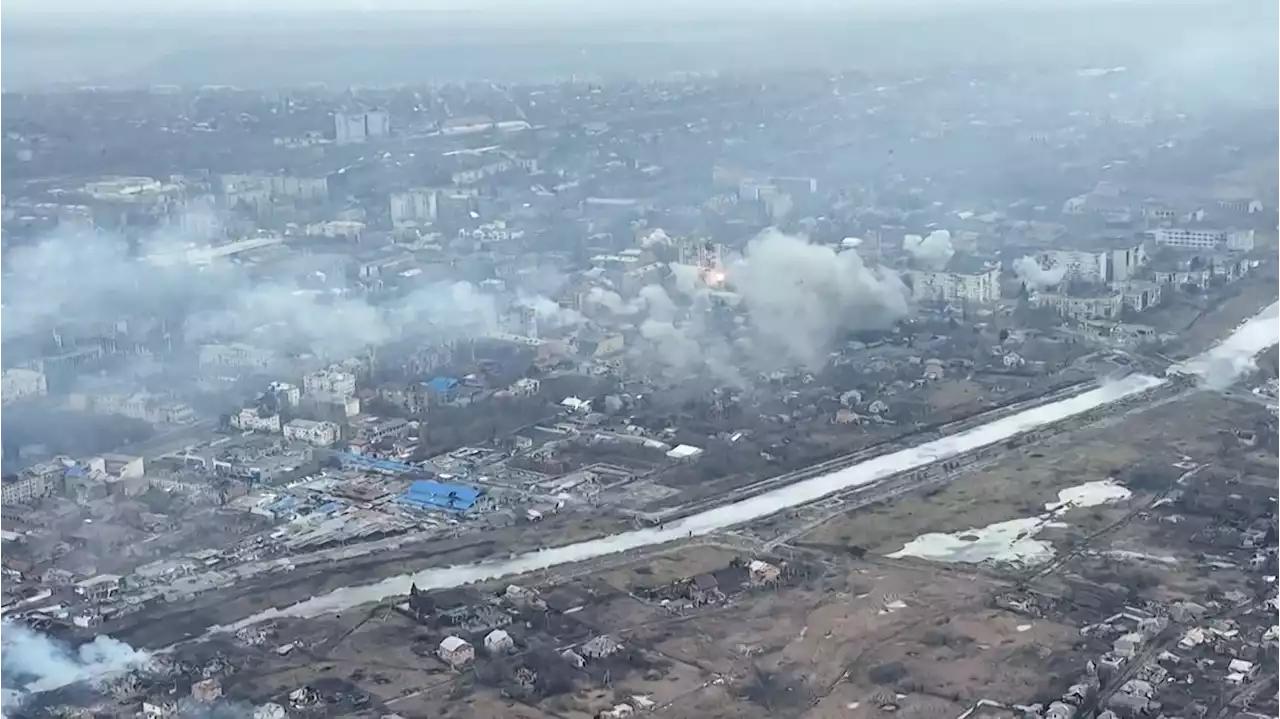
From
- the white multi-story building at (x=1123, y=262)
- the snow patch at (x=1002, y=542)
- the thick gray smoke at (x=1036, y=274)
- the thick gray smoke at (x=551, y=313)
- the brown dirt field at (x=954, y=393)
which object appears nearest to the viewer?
the snow patch at (x=1002, y=542)

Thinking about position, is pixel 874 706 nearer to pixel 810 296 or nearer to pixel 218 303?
pixel 810 296

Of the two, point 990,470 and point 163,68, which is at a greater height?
point 163,68

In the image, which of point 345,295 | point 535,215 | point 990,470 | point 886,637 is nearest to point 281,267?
point 345,295

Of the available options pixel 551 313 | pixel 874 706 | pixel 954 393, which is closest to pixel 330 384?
pixel 551 313

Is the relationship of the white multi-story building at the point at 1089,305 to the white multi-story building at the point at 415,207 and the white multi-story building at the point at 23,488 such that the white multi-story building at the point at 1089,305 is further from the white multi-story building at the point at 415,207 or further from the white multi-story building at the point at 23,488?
the white multi-story building at the point at 23,488

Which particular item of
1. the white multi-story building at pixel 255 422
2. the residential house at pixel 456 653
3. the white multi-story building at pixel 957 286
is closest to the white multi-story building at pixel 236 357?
the white multi-story building at pixel 255 422

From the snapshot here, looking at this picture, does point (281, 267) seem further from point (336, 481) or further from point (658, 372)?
point (336, 481)
